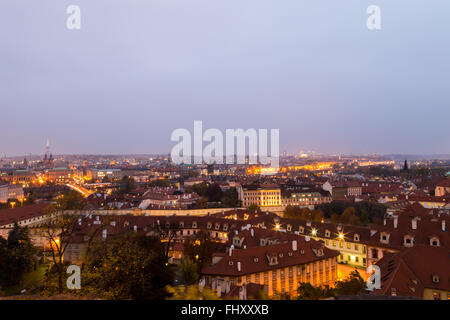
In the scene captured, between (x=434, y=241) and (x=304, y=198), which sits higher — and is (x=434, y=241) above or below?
above

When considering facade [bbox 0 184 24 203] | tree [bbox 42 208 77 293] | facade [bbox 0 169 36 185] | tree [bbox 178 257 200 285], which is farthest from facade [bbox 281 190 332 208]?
facade [bbox 0 169 36 185]

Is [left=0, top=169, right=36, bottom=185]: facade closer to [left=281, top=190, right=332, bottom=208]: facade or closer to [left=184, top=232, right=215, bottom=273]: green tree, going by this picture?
[left=281, top=190, right=332, bottom=208]: facade

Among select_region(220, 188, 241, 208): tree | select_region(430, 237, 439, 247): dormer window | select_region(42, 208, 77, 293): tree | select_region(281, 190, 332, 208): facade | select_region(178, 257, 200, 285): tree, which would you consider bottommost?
select_region(281, 190, 332, 208): facade

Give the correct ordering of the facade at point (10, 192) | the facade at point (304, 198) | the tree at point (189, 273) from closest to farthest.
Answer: the tree at point (189, 273), the facade at point (304, 198), the facade at point (10, 192)

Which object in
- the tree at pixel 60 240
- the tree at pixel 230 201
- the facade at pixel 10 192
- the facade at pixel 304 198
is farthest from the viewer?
the facade at pixel 10 192

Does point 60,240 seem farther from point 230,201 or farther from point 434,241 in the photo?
point 230,201

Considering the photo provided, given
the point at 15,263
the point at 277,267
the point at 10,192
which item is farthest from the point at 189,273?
the point at 10,192

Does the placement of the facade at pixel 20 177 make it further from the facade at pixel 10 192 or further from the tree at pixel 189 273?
the tree at pixel 189 273

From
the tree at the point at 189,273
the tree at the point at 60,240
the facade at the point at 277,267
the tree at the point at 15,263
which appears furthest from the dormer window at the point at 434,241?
the tree at the point at 15,263

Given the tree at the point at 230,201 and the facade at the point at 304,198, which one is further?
the facade at the point at 304,198

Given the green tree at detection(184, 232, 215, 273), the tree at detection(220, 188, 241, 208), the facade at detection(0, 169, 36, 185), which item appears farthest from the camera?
the facade at detection(0, 169, 36, 185)

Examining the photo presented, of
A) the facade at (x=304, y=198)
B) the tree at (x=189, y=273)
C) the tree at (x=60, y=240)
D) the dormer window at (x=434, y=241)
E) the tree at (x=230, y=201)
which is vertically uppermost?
the tree at (x=60, y=240)

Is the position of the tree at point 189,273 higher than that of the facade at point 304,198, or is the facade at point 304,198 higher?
the tree at point 189,273

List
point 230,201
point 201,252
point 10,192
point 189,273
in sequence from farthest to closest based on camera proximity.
→ point 10,192
point 230,201
point 201,252
point 189,273
